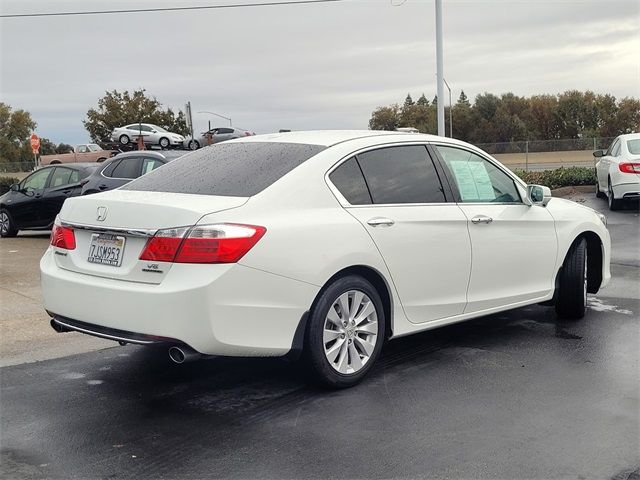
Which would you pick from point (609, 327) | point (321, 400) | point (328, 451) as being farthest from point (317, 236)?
point (609, 327)

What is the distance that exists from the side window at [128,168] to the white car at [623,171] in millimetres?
9521

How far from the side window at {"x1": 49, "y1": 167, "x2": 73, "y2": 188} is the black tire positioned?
11511 mm

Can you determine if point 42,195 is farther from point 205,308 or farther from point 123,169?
point 205,308

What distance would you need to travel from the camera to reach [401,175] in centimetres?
564

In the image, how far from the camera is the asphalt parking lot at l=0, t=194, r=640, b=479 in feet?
12.8

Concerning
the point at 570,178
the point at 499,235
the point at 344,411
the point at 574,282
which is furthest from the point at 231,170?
the point at 570,178

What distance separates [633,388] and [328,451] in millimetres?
2282

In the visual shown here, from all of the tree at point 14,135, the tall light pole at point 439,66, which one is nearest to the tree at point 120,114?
the tree at point 14,135

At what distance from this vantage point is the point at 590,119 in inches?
2963

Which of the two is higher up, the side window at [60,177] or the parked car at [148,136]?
the parked car at [148,136]

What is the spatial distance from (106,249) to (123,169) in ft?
33.2

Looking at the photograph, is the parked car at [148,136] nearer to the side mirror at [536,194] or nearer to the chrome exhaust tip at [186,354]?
the side mirror at [536,194]

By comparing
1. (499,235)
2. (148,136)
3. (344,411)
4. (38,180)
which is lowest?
(344,411)

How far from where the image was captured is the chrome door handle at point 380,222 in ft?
17.0
